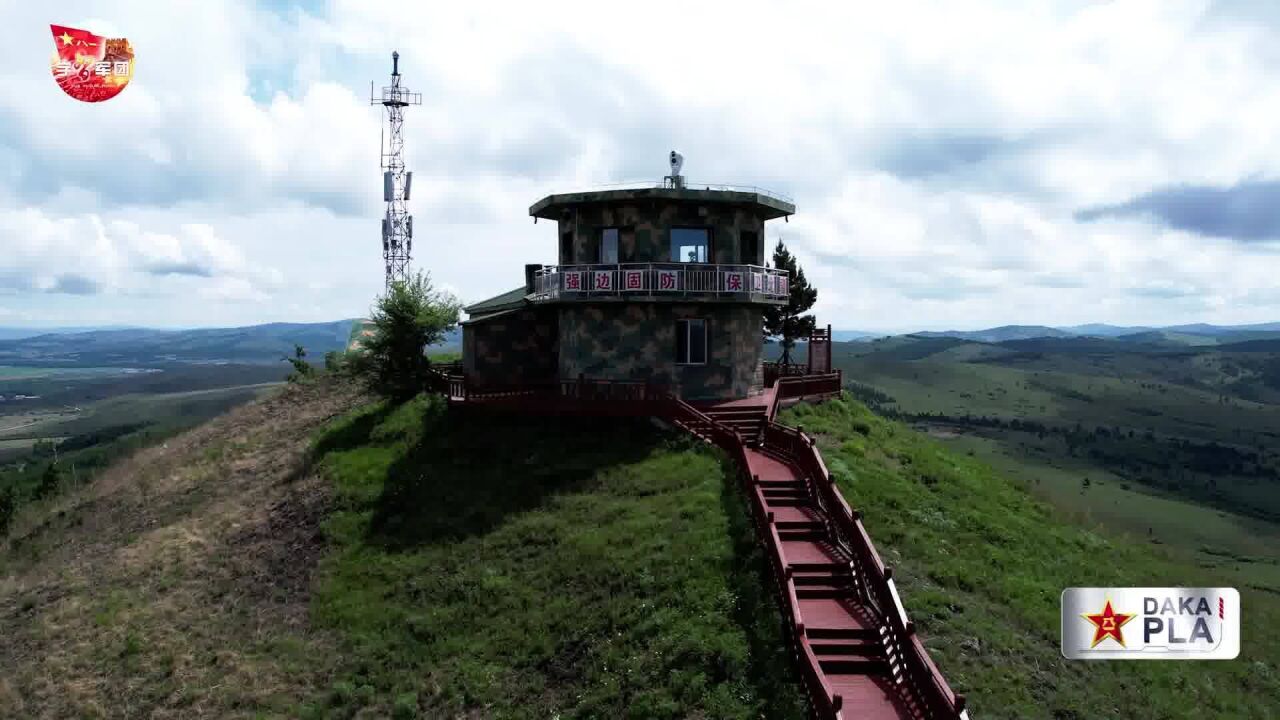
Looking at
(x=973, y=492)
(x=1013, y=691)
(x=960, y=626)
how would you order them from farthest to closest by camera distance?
(x=973, y=492) → (x=960, y=626) → (x=1013, y=691)

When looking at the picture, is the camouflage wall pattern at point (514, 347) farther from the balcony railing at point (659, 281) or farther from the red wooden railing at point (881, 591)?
the red wooden railing at point (881, 591)

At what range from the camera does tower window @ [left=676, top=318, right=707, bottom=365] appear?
32.8 meters

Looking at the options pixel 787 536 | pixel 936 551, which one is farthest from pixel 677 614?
pixel 936 551

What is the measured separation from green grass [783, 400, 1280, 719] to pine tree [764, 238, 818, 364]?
1721cm

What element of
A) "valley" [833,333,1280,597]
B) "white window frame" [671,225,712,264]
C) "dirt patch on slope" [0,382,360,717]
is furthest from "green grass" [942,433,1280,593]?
"dirt patch on slope" [0,382,360,717]

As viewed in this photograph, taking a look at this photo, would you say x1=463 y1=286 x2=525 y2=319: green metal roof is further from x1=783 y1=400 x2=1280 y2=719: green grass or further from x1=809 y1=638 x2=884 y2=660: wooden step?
x1=809 y1=638 x2=884 y2=660: wooden step

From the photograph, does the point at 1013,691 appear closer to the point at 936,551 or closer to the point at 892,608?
the point at 892,608

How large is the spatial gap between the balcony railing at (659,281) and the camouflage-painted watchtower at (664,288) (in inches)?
1.6

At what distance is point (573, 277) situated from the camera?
32.6 meters

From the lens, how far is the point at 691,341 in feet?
108

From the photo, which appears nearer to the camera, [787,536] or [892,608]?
[892,608]

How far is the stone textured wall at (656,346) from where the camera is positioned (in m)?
32.6

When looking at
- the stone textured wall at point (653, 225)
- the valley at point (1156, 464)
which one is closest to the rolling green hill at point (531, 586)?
the stone textured wall at point (653, 225)

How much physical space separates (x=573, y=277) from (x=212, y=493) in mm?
18230
